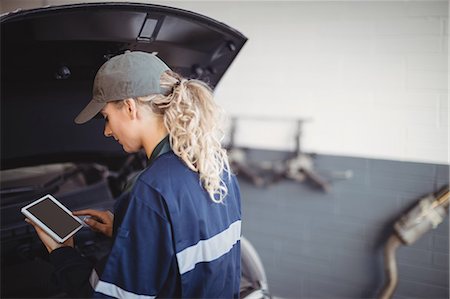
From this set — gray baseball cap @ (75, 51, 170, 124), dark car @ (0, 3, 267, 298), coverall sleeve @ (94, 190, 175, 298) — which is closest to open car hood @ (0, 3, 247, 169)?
dark car @ (0, 3, 267, 298)

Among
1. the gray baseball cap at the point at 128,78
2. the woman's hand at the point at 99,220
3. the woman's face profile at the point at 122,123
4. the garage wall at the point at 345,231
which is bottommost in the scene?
the garage wall at the point at 345,231

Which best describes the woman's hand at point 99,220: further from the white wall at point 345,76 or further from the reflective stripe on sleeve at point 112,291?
the white wall at point 345,76

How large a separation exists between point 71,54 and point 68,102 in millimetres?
249

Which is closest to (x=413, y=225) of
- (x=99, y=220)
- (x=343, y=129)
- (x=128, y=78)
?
(x=343, y=129)

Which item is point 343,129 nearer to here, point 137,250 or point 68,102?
point 68,102

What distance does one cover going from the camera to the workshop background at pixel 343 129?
179 cm

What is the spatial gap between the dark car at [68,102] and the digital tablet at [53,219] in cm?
26

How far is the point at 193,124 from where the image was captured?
0.91 metres

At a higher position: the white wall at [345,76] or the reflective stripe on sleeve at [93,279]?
the white wall at [345,76]

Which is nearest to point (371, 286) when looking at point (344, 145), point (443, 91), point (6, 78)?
point (344, 145)

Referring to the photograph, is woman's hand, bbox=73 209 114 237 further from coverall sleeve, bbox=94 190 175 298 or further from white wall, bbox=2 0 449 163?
white wall, bbox=2 0 449 163

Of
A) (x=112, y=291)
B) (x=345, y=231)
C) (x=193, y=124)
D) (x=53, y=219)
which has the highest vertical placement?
(x=193, y=124)

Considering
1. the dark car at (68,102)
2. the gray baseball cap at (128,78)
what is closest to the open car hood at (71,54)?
the dark car at (68,102)

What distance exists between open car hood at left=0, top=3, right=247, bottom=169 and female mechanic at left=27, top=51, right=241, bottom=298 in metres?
0.14
